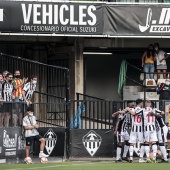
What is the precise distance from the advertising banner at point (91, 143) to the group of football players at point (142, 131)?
113 centimetres

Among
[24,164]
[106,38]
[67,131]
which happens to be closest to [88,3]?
[106,38]

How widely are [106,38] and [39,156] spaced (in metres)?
7.74

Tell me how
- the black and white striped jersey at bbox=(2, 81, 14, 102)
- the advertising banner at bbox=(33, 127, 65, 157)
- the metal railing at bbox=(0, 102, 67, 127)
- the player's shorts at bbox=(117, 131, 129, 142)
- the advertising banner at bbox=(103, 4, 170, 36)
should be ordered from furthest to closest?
1. the advertising banner at bbox=(103, 4, 170, 36)
2. the advertising banner at bbox=(33, 127, 65, 157)
3. the black and white striped jersey at bbox=(2, 81, 14, 102)
4. the player's shorts at bbox=(117, 131, 129, 142)
5. the metal railing at bbox=(0, 102, 67, 127)

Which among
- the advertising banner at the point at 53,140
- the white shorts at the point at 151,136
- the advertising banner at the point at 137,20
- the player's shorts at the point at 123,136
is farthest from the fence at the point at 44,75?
the white shorts at the point at 151,136

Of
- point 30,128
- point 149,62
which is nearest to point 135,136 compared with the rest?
point 30,128

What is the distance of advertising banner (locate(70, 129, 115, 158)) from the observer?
96.0 ft

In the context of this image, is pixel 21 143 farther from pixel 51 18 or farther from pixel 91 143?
pixel 51 18

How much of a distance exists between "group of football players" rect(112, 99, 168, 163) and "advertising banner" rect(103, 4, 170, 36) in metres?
4.27

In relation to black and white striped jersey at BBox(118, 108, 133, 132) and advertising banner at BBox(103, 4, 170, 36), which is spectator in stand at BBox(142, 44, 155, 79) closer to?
advertising banner at BBox(103, 4, 170, 36)

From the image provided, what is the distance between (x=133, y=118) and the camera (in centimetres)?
2783

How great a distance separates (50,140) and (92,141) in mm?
1491

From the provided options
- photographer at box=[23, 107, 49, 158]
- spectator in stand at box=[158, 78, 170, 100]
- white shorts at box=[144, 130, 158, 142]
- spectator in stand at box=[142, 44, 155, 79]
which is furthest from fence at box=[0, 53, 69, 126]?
spectator in stand at box=[158, 78, 170, 100]

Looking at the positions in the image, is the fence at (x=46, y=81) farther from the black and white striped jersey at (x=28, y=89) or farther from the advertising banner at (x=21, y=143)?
the advertising banner at (x=21, y=143)

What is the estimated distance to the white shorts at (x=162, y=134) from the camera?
27.8 metres
